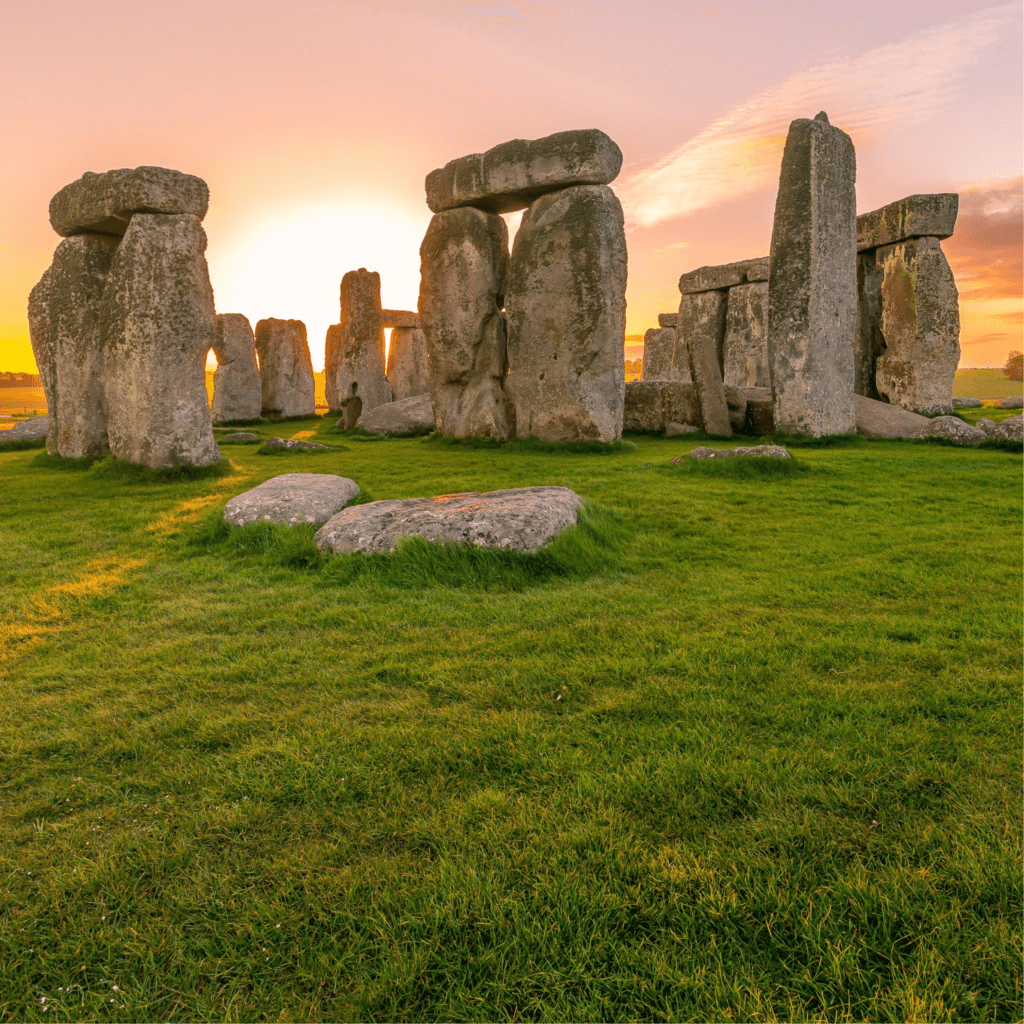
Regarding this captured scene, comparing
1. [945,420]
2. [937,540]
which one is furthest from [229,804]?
[945,420]

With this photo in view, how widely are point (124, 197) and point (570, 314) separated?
6.37 m

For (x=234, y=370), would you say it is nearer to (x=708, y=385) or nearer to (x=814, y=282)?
(x=708, y=385)

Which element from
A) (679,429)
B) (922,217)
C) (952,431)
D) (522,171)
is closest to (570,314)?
(522,171)

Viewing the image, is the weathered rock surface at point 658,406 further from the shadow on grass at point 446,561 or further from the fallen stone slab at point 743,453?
the shadow on grass at point 446,561

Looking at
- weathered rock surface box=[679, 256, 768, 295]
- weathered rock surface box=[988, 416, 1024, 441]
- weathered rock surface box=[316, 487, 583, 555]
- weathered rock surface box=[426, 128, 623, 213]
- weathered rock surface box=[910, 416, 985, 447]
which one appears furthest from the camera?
weathered rock surface box=[679, 256, 768, 295]

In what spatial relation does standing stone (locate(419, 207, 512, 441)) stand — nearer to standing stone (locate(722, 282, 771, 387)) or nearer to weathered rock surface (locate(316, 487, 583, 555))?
weathered rock surface (locate(316, 487, 583, 555))

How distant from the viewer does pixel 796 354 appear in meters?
11.4

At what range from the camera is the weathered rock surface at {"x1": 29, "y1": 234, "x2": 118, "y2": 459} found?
368 inches

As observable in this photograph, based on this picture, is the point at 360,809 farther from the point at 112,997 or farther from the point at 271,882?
the point at 112,997

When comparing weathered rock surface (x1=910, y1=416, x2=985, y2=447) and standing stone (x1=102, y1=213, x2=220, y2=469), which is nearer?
standing stone (x1=102, y1=213, x2=220, y2=469)

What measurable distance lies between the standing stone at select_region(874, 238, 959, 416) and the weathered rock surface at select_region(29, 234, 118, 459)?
15.1m

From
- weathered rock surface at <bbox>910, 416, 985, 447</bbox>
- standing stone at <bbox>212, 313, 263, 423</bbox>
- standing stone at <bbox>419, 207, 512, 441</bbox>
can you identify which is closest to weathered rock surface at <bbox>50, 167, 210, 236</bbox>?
standing stone at <bbox>419, 207, 512, 441</bbox>

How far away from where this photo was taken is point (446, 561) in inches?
177

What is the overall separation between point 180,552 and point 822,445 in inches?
388
